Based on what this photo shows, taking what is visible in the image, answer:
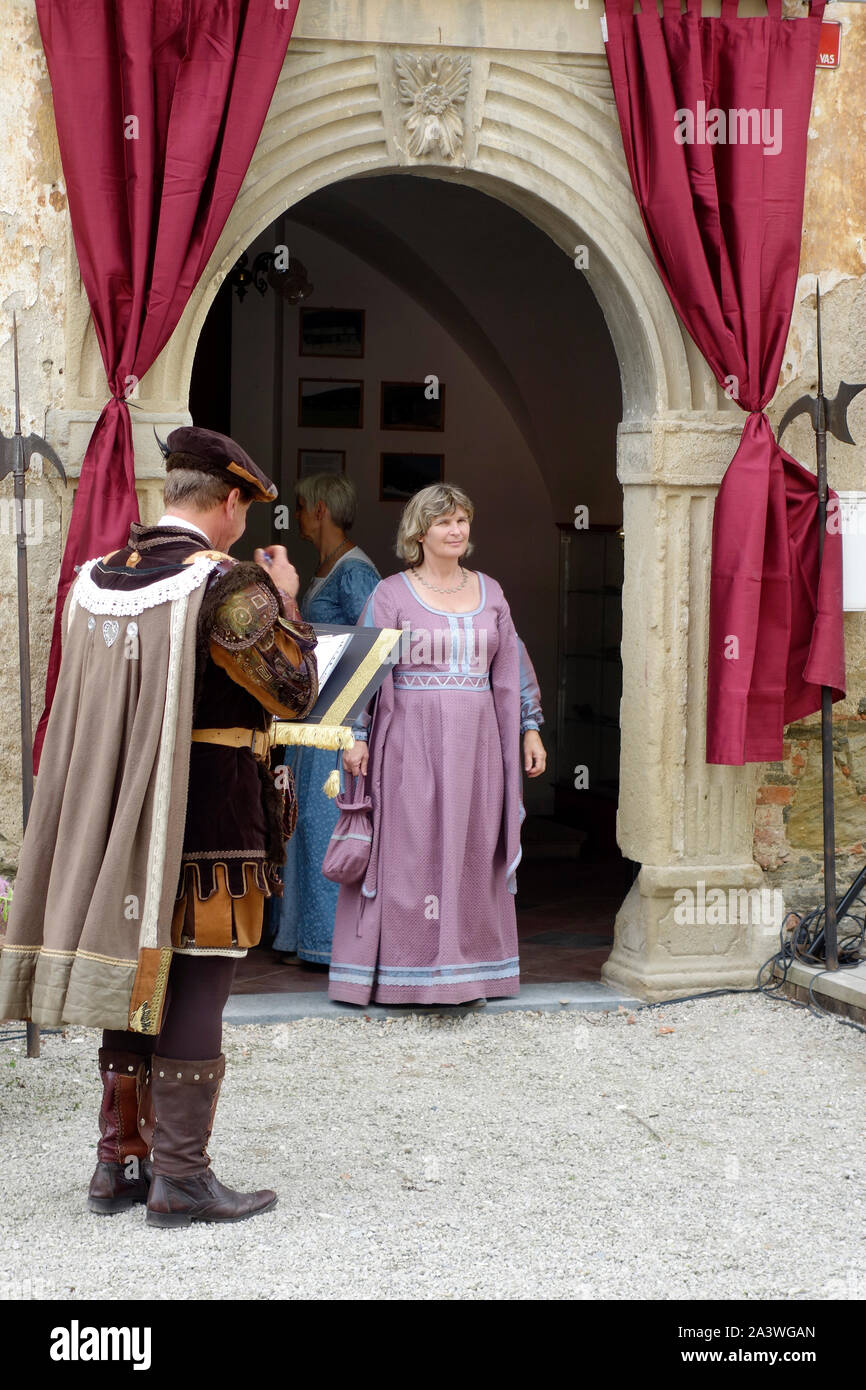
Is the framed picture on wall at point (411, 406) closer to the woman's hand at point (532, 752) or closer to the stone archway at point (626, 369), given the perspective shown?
the stone archway at point (626, 369)

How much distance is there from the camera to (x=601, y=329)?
29.5ft

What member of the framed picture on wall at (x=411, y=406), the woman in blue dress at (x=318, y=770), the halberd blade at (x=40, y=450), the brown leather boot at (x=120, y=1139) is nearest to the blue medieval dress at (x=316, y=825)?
the woman in blue dress at (x=318, y=770)

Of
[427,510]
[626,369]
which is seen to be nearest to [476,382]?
[626,369]

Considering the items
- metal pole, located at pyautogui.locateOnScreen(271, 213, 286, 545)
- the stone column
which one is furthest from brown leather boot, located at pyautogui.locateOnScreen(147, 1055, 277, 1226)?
metal pole, located at pyautogui.locateOnScreen(271, 213, 286, 545)

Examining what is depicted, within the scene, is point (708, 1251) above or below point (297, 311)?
below

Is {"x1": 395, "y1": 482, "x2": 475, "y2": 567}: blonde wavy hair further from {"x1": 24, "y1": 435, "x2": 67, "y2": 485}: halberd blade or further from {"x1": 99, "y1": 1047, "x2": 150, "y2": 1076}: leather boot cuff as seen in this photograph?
{"x1": 99, "y1": 1047, "x2": 150, "y2": 1076}: leather boot cuff

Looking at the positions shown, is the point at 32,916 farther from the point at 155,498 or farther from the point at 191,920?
the point at 155,498

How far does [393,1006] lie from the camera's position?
538 cm

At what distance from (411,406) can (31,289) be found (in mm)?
4805

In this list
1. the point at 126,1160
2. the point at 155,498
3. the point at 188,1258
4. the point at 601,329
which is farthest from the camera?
the point at 601,329

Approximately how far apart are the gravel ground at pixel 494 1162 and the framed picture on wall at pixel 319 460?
4941 mm

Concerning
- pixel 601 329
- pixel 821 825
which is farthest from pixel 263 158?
pixel 601 329

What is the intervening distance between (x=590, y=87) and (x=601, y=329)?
12.1ft

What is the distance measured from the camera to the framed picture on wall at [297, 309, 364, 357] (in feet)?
31.2
